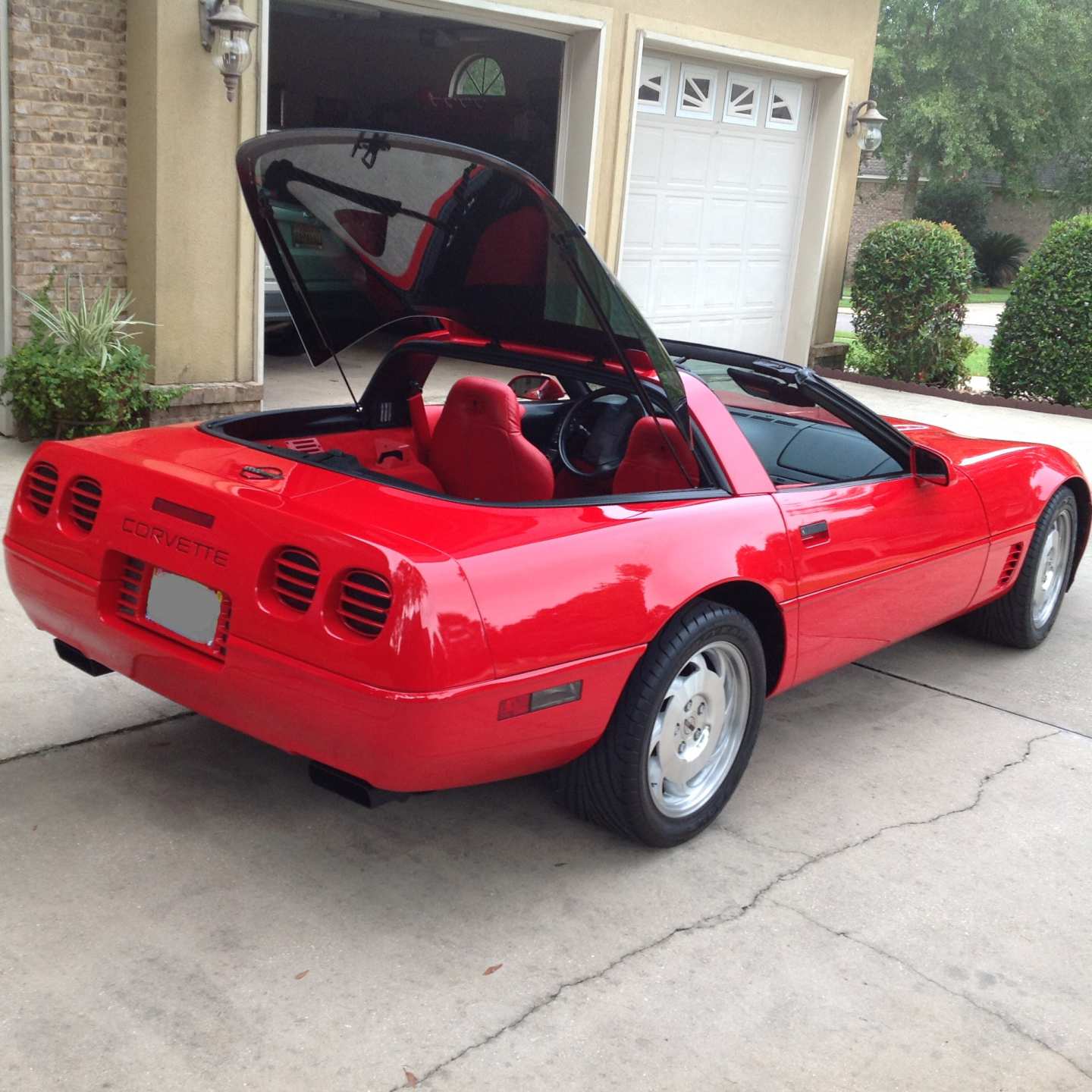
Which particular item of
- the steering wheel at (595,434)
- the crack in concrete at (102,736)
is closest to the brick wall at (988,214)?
the steering wheel at (595,434)

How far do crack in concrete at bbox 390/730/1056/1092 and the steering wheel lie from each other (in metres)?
1.37

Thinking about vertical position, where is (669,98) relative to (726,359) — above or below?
above

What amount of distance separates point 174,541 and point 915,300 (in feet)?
35.9

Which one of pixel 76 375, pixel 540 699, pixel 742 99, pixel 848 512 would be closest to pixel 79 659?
pixel 540 699

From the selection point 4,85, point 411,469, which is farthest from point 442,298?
point 4,85

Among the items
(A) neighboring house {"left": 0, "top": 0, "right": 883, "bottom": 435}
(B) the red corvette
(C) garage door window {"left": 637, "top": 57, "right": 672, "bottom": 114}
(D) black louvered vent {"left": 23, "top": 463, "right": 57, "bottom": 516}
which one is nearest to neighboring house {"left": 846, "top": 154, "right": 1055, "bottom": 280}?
(A) neighboring house {"left": 0, "top": 0, "right": 883, "bottom": 435}

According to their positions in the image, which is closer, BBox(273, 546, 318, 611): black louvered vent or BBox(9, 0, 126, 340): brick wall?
BBox(273, 546, 318, 611): black louvered vent

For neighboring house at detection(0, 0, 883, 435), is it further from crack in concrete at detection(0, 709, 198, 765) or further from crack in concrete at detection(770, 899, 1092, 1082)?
crack in concrete at detection(770, 899, 1092, 1082)

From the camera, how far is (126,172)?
7.65 m

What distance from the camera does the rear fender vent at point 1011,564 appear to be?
492 cm

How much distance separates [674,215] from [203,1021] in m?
9.87

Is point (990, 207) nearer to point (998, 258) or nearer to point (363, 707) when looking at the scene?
point (998, 258)

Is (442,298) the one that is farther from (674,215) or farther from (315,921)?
(674,215)

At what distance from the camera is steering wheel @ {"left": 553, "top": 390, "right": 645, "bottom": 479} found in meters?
4.26
